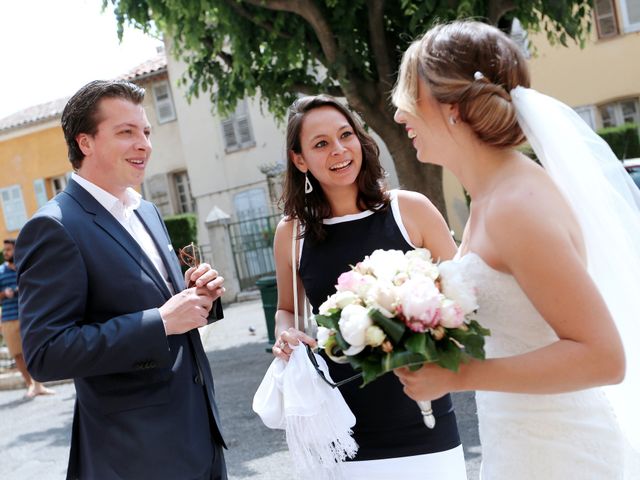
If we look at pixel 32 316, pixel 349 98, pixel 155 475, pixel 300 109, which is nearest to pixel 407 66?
pixel 300 109

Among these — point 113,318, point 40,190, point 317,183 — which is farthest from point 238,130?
point 113,318

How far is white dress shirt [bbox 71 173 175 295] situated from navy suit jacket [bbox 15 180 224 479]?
0.16ft

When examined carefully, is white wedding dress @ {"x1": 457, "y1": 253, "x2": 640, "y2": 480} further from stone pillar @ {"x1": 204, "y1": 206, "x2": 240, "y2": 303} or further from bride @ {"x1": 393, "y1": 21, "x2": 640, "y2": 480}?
stone pillar @ {"x1": 204, "y1": 206, "x2": 240, "y2": 303}

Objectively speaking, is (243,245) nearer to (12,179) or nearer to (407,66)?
(12,179)

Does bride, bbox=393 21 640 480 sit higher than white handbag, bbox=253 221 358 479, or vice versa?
bride, bbox=393 21 640 480

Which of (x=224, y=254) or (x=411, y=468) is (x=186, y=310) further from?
(x=224, y=254)

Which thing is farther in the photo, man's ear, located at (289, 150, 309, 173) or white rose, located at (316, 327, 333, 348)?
man's ear, located at (289, 150, 309, 173)

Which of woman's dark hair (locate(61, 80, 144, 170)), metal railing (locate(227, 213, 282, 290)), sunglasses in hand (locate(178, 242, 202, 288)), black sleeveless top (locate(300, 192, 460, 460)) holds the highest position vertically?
woman's dark hair (locate(61, 80, 144, 170))

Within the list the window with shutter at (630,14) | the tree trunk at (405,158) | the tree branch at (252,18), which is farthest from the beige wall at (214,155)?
the tree trunk at (405,158)

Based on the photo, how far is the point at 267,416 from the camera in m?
2.75

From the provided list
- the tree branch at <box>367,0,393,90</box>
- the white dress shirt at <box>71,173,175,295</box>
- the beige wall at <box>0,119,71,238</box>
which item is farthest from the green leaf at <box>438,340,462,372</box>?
the beige wall at <box>0,119,71,238</box>

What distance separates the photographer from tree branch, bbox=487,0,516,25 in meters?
8.38

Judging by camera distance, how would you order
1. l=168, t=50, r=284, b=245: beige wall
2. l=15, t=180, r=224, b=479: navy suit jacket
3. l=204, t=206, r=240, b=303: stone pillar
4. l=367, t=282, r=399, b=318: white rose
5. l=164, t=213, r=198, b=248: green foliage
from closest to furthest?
l=367, t=282, r=399, b=318: white rose < l=15, t=180, r=224, b=479: navy suit jacket < l=204, t=206, r=240, b=303: stone pillar < l=164, t=213, r=198, b=248: green foliage < l=168, t=50, r=284, b=245: beige wall

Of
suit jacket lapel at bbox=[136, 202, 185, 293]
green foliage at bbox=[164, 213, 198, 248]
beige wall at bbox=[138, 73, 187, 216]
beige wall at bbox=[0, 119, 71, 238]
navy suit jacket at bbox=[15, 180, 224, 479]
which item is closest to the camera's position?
navy suit jacket at bbox=[15, 180, 224, 479]
